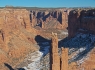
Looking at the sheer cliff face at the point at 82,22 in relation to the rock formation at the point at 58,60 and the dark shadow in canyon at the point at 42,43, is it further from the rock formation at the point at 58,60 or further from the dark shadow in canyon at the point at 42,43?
the rock formation at the point at 58,60

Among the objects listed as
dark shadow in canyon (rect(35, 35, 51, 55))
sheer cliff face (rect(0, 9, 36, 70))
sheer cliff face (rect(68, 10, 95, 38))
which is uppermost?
sheer cliff face (rect(68, 10, 95, 38))

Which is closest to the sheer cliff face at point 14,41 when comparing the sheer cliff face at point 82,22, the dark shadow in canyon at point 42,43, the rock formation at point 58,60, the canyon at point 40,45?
the canyon at point 40,45

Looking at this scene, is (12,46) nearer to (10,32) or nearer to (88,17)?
(10,32)

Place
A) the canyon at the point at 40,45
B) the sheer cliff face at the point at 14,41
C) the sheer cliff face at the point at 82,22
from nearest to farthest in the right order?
the canyon at the point at 40,45, the sheer cliff face at the point at 14,41, the sheer cliff face at the point at 82,22

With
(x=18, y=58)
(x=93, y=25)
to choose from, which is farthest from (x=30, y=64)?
(x=93, y=25)

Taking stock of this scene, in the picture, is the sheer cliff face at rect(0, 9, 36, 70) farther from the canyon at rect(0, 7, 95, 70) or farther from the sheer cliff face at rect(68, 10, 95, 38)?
the sheer cliff face at rect(68, 10, 95, 38)

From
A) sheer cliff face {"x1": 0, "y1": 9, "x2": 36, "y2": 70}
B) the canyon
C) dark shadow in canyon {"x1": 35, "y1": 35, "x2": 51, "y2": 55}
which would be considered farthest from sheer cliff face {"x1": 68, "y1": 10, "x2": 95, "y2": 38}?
sheer cliff face {"x1": 0, "y1": 9, "x2": 36, "y2": 70}
